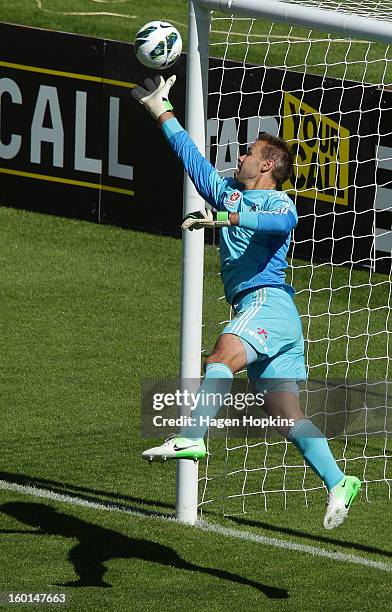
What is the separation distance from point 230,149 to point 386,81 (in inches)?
211

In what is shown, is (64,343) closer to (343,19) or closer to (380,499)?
(380,499)

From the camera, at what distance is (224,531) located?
339 inches

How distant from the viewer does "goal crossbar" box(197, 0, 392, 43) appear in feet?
25.6

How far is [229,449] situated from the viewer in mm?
10000

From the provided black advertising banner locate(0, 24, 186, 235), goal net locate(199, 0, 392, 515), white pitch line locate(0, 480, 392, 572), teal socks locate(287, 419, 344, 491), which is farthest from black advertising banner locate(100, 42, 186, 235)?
teal socks locate(287, 419, 344, 491)

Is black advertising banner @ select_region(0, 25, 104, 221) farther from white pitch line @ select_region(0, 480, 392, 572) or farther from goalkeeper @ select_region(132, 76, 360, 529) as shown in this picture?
goalkeeper @ select_region(132, 76, 360, 529)

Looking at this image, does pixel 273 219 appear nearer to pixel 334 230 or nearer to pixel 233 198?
pixel 233 198

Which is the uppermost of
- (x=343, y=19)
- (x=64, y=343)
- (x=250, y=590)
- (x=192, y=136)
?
(x=343, y=19)

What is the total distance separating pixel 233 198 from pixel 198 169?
0.78ft

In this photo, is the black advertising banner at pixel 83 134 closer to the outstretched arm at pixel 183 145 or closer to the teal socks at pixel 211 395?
the outstretched arm at pixel 183 145

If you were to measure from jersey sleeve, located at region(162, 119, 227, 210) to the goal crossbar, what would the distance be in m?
0.90

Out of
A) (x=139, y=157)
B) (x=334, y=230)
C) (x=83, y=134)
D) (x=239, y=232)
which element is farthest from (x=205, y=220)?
(x=83, y=134)

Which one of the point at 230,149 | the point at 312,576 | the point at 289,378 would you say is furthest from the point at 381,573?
the point at 230,149

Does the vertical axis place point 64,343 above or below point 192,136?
below
